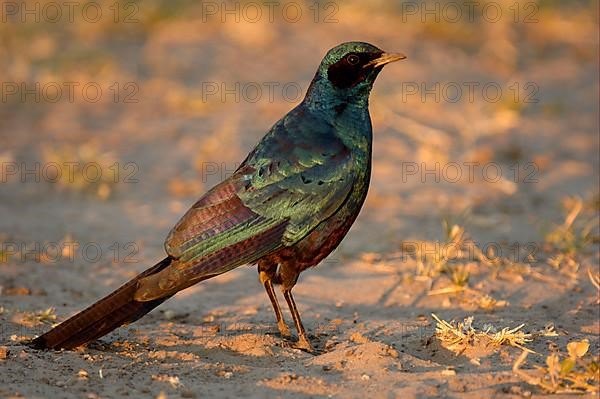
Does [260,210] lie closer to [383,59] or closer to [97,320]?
[97,320]

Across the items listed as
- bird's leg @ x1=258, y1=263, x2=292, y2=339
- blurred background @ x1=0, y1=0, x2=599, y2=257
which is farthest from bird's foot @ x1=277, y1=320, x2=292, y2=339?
blurred background @ x1=0, y1=0, x2=599, y2=257

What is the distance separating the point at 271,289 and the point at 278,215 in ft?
1.89

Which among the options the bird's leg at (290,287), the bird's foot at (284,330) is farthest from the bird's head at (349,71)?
the bird's foot at (284,330)

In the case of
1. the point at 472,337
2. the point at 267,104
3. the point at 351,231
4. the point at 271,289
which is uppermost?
the point at 267,104

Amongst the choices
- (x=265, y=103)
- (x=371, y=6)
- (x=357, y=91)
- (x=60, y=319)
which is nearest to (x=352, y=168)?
(x=357, y=91)

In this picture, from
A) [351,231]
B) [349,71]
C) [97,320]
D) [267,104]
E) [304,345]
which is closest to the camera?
[97,320]

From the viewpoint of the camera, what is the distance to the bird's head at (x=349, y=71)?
5703 mm

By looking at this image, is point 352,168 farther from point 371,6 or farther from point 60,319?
point 371,6

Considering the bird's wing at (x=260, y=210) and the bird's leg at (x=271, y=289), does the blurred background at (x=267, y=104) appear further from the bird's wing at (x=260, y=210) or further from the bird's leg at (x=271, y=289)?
the bird's wing at (x=260, y=210)

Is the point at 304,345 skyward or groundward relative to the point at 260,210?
groundward

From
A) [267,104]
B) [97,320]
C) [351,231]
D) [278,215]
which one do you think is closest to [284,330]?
[278,215]

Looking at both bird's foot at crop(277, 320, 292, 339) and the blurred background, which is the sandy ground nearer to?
the blurred background

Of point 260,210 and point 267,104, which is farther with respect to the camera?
point 267,104

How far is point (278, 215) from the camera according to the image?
207 inches
